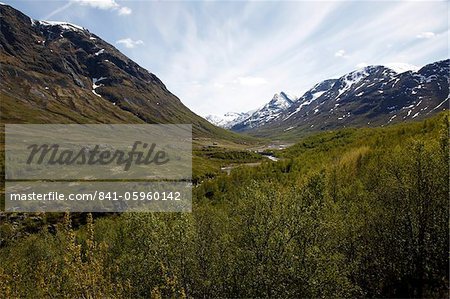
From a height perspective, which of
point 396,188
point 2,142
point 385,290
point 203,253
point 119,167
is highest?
point 2,142

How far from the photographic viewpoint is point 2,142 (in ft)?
591

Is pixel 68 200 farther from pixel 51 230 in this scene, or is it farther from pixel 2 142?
pixel 2 142

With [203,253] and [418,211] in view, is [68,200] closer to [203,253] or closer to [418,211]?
[203,253]

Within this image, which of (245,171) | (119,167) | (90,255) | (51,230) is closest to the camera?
(90,255)

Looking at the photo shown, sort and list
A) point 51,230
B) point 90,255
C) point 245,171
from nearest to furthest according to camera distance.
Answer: point 90,255 < point 51,230 < point 245,171

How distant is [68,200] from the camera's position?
122625 mm

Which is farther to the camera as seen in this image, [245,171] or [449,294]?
[245,171]

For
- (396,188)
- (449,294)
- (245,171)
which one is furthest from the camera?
(245,171)

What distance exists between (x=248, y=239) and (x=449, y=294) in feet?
57.6

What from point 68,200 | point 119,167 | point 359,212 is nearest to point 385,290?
point 359,212

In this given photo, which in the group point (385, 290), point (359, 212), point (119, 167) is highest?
point (119, 167)

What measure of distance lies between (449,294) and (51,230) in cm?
10479

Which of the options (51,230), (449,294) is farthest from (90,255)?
(51,230)

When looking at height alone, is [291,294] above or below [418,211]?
below
